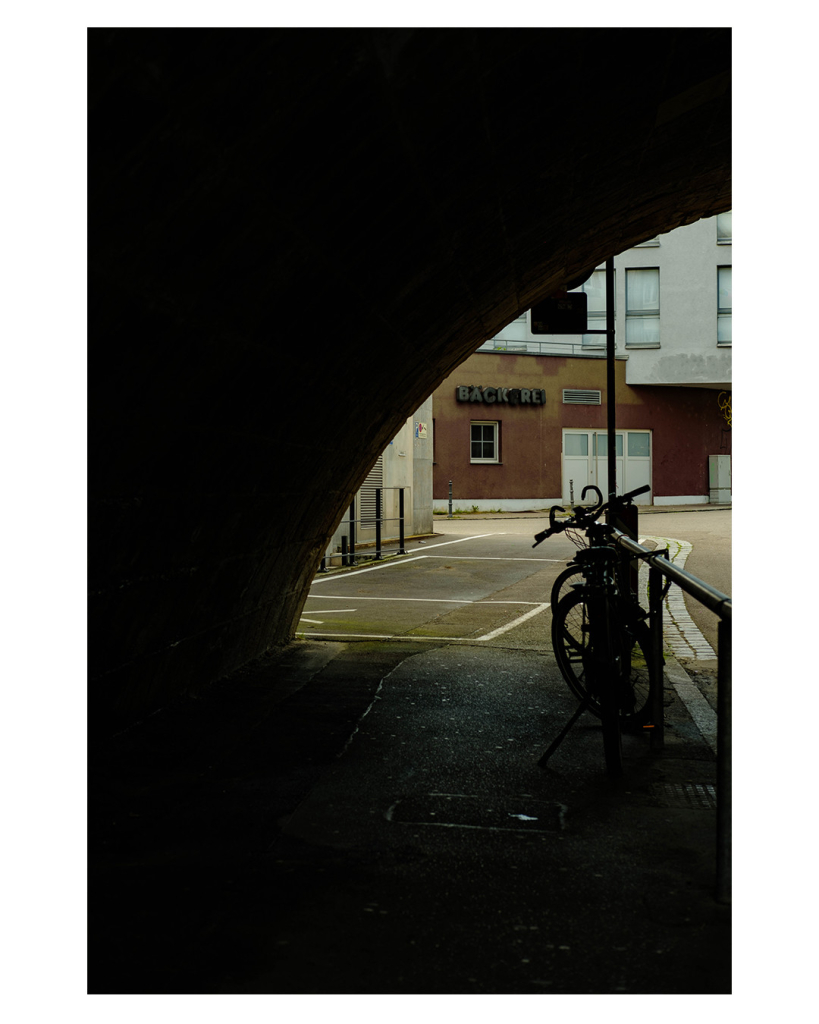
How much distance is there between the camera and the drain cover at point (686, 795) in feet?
13.7

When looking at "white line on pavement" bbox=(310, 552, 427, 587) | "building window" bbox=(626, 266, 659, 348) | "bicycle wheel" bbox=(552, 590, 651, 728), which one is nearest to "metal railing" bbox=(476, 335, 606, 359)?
"building window" bbox=(626, 266, 659, 348)

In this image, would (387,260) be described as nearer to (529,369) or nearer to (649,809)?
(649,809)

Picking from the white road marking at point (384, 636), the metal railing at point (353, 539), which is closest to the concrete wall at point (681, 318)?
the metal railing at point (353, 539)

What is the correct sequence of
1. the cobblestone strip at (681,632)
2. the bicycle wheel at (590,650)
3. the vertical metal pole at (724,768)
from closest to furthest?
the vertical metal pole at (724,768) < the bicycle wheel at (590,650) < the cobblestone strip at (681,632)

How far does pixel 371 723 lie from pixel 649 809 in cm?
183

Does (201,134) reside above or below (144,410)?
above

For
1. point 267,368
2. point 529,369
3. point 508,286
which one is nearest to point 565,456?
point 529,369

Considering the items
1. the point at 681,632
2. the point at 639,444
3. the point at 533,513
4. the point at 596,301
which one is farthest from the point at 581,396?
the point at 681,632

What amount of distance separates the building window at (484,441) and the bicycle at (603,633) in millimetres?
31491

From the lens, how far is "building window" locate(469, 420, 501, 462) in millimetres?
37750

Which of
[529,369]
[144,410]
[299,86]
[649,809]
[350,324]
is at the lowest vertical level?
[649,809]

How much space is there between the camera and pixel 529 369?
3841 cm

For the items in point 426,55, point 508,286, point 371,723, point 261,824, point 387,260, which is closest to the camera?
point 426,55

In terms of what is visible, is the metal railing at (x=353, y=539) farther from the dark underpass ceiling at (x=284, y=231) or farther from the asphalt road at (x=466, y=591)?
the dark underpass ceiling at (x=284, y=231)
